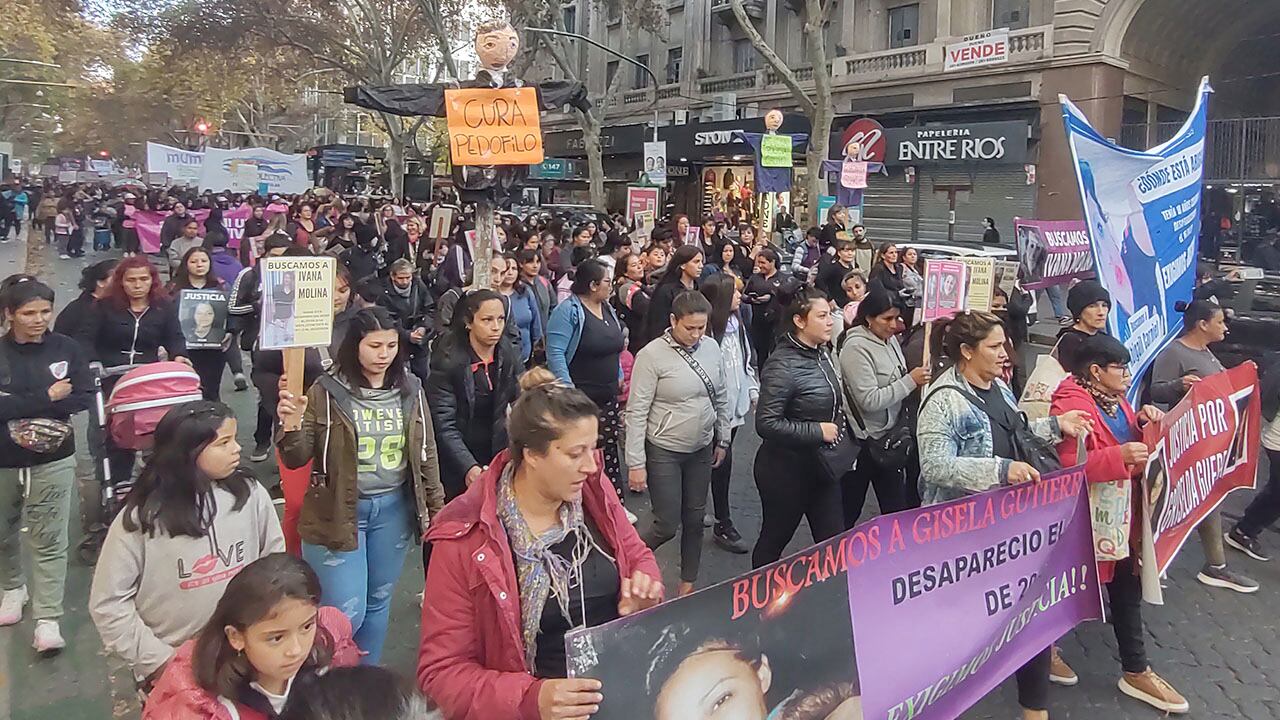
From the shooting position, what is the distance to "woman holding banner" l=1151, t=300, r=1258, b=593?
5410 millimetres

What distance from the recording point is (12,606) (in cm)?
459

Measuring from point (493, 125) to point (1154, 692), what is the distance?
5.84 metres

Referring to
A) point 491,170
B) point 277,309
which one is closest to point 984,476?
point 277,309

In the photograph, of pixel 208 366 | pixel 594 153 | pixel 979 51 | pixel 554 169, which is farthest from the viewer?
pixel 554 169

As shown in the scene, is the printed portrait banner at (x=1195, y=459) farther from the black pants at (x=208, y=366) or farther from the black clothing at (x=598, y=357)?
the black pants at (x=208, y=366)

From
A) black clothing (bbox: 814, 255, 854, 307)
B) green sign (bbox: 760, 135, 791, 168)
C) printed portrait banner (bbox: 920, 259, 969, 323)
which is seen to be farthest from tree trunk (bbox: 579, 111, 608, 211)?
printed portrait banner (bbox: 920, 259, 969, 323)

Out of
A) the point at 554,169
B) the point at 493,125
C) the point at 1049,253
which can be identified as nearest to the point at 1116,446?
the point at 493,125

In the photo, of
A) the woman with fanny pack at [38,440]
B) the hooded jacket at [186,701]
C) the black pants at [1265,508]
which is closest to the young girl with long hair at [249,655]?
the hooded jacket at [186,701]

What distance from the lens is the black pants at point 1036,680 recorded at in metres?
3.74

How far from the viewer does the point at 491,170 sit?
7.53m

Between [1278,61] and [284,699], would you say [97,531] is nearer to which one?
[284,699]

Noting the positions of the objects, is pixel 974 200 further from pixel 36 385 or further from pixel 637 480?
pixel 36 385

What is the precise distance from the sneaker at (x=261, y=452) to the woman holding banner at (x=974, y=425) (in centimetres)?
556

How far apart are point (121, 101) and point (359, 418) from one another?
57390 mm
